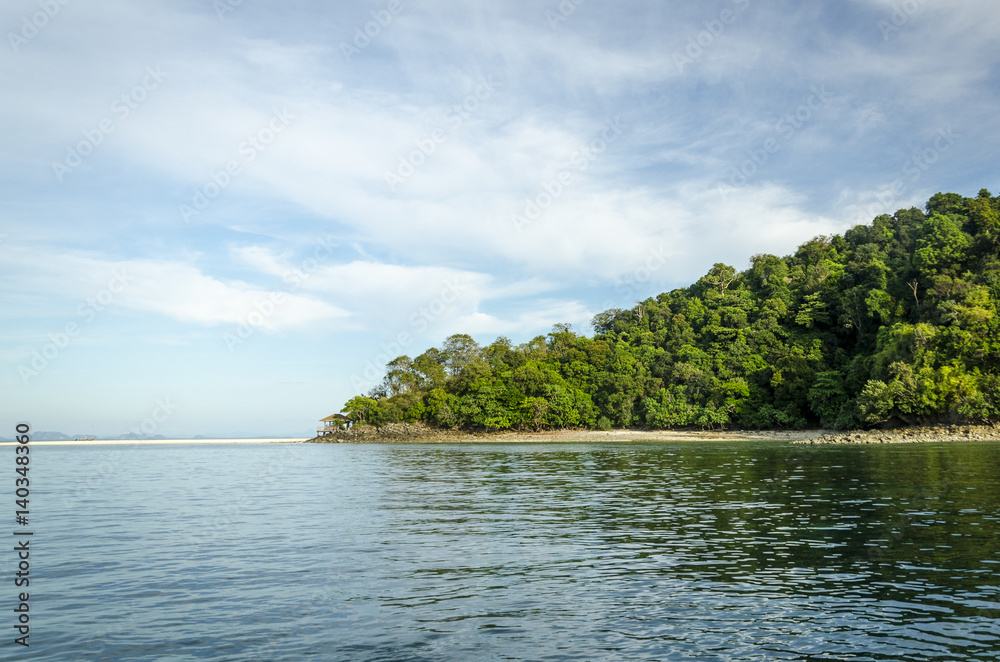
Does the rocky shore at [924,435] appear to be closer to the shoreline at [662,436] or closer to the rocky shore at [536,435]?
the shoreline at [662,436]

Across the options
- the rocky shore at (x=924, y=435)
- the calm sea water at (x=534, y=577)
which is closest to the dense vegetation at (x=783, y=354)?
the rocky shore at (x=924, y=435)

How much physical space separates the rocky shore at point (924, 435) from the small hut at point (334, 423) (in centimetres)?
11808

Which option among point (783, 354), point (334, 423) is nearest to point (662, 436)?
point (783, 354)

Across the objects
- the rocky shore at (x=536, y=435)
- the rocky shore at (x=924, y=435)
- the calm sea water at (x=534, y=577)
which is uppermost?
the calm sea water at (x=534, y=577)

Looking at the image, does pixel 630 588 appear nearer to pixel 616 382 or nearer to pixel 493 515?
pixel 493 515

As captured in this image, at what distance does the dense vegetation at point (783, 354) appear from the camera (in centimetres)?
7762

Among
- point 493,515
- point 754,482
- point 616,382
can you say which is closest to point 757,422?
point 616,382

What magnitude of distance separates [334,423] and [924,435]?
13393cm

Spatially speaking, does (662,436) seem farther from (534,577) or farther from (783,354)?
(534,577)

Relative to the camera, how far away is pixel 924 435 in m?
73.1

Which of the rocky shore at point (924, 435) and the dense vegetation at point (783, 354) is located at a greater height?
the dense vegetation at point (783, 354)

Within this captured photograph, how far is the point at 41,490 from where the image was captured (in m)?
38.3

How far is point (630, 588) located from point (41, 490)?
134ft

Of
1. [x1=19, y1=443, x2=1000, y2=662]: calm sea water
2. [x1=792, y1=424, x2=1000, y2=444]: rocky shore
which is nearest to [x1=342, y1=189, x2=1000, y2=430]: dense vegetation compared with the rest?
[x1=792, y1=424, x2=1000, y2=444]: rocky shore
